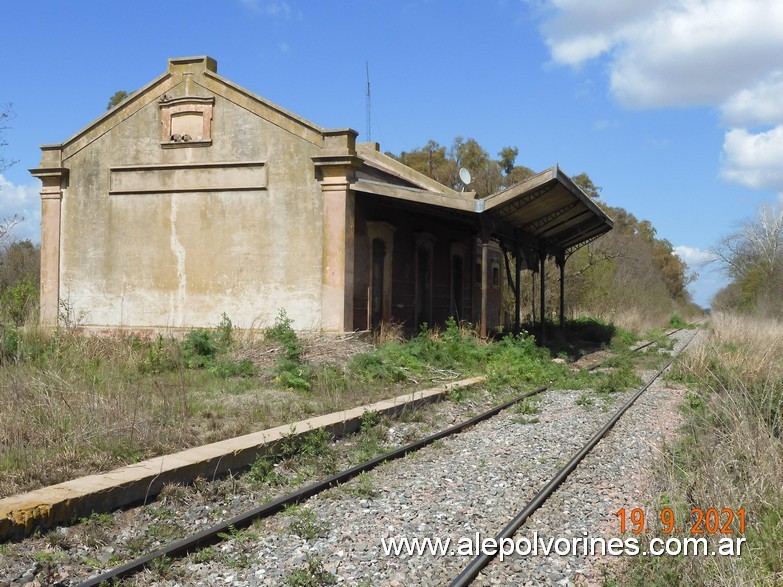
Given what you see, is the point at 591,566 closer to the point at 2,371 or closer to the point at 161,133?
the point at 2,371

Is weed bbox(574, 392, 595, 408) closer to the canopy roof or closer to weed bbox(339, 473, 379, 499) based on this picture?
the canopy roof

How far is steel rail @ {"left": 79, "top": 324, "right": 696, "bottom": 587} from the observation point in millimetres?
5090

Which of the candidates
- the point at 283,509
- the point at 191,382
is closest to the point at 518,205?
the point at 191,382

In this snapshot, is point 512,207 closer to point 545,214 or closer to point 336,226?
point 545,214

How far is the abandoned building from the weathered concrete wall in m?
Result: 0.03

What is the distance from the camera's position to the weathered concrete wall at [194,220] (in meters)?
17.8

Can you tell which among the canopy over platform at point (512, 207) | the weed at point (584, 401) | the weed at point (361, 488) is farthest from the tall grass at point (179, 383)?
the canopy over platform at point (512, 207)

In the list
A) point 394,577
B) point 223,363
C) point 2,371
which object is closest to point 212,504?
point 394,577

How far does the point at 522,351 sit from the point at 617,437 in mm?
7944

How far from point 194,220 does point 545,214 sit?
10.9 metres

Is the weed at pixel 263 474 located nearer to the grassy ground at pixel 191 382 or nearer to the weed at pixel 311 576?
the grassy ground at pixel 191 382

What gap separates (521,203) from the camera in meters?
20.3

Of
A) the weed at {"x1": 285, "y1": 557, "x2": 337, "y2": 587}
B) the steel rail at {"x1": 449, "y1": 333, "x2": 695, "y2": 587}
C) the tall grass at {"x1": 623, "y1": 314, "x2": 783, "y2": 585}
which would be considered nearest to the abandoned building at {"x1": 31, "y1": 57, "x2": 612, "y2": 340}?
the steel rail at {"x1": 449, "y1": 333, "x2": 695, "y2": 587}

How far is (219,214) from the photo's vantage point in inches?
725
